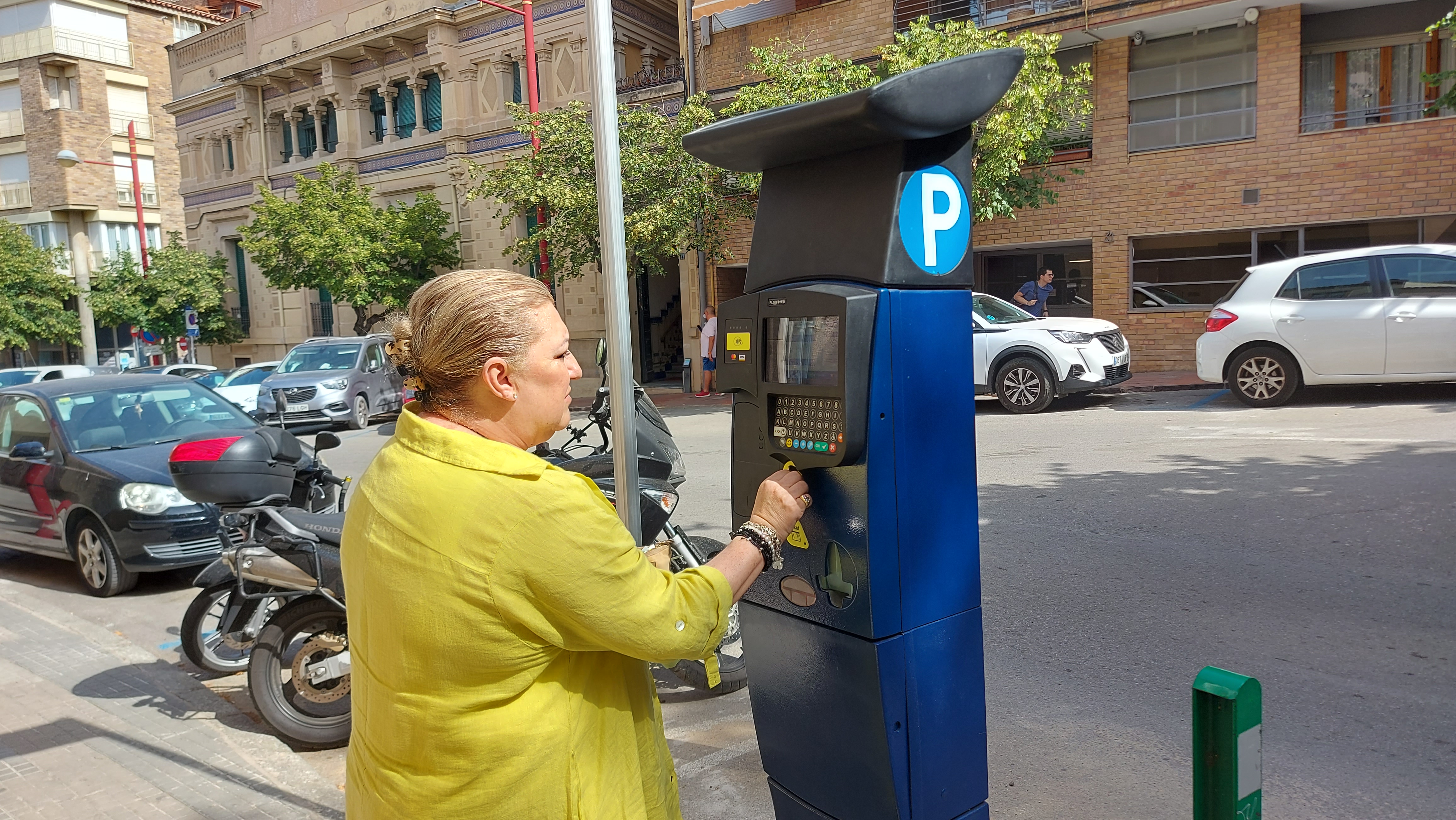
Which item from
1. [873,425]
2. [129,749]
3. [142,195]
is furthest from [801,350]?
[142,195]

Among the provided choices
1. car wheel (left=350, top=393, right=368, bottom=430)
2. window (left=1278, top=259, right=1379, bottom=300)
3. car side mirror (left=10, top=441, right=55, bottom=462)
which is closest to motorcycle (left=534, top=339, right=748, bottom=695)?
car side mirror (left=10, top=441, right=55, bottom=462)

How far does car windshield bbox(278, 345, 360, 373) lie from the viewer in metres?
17.8

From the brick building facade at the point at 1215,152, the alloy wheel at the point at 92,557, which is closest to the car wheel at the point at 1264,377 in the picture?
the brick building facade at the point at 1215,152

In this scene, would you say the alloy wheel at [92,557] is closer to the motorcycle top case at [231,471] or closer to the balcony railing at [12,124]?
the motorcycle top case at [231,471]

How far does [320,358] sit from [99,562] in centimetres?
1149

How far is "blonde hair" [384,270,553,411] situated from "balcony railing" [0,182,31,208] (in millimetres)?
45016

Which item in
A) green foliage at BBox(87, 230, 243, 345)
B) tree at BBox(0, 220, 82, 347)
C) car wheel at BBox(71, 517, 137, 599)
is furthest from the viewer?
tree at BBox(0, 220, 82, 347)

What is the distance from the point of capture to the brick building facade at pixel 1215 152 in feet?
49.3

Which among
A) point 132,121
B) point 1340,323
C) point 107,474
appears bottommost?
point 107,474

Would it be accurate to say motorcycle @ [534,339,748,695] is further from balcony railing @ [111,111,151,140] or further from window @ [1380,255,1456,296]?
balcony railing @ [111,111,151,140]

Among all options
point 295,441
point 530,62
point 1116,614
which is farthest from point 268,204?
point 1116,614

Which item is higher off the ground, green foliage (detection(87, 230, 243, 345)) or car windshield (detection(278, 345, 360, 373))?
green foliage (detection(87, 230, 243, 345))

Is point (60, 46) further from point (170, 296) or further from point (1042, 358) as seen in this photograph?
point (1042, 358)

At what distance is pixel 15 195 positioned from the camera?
127 feet
